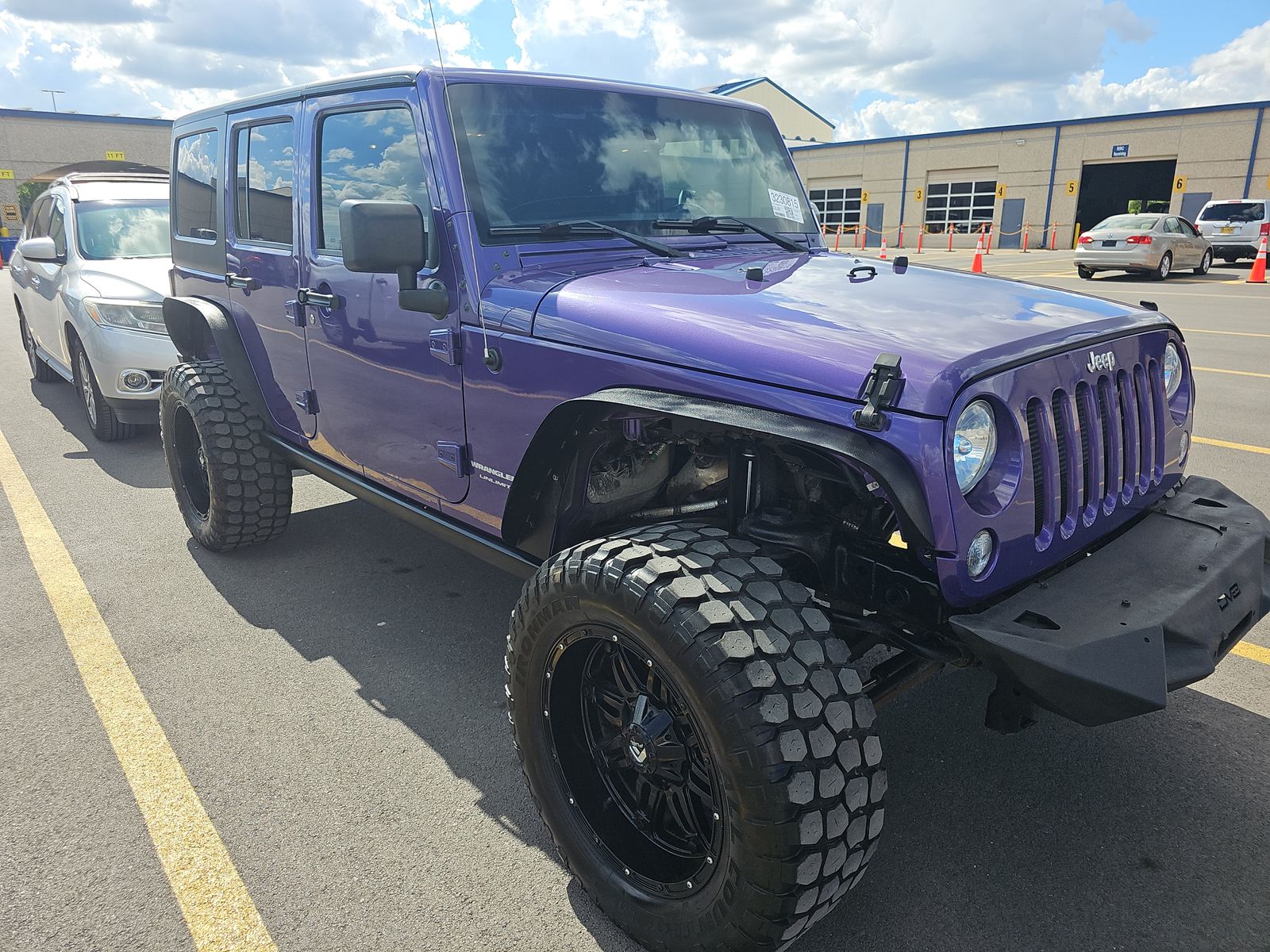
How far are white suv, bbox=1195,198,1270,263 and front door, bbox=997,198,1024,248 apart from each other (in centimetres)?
1430

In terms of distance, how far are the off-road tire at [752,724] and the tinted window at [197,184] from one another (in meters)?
3.38

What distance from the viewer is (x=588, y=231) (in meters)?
2.99

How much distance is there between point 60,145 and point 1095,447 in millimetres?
48354

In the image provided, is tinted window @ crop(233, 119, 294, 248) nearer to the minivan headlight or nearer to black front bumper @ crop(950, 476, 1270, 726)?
the minivan headlight

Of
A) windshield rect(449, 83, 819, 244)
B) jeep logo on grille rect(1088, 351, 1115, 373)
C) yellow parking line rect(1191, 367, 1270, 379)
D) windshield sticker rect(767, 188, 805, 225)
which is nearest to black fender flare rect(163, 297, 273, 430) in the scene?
windshield rect(449, 83, 819, 244)

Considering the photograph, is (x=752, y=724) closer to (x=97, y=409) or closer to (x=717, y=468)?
(x=717, y=468)

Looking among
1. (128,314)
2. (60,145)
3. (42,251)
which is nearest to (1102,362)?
(128,314)

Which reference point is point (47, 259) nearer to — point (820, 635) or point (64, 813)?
point (64, 813)

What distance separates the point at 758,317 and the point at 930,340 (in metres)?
0.42

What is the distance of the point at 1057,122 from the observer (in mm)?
35844

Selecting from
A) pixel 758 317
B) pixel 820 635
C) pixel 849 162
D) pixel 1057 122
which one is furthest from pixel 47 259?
pixel 849 162

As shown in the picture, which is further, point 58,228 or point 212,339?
point 58,228

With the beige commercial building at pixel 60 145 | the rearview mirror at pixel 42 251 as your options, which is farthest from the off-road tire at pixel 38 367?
the beige commercial building at pixel 60 145

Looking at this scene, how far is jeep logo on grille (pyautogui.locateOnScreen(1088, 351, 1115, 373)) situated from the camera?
233 cm
